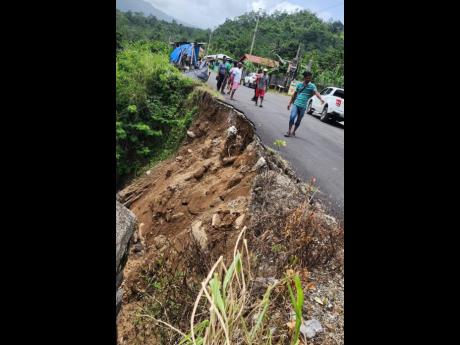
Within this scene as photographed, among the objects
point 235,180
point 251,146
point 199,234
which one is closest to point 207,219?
point 199,234

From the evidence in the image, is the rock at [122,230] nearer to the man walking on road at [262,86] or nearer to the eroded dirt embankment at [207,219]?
the eroded dirt embankment at [207,219]

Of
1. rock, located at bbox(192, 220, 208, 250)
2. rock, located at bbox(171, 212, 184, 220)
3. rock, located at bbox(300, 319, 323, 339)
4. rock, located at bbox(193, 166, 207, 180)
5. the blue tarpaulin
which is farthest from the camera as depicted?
the blue tarpaulin

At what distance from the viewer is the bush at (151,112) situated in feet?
30.4

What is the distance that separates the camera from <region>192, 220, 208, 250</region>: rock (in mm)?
4446

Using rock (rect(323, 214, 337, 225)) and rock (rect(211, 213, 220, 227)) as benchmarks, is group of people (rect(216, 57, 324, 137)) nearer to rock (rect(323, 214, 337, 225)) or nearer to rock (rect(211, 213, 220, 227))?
rock (rect(323, 214, 337, 225))

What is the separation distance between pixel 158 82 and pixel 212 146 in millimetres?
3148

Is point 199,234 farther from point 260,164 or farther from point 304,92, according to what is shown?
point 304,92

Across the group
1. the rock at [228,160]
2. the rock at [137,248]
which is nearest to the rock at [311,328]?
the rock at [137,248]

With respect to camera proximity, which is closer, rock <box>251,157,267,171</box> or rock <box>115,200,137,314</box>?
rock <box>115,200,137,314</box>

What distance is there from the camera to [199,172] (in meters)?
7.47

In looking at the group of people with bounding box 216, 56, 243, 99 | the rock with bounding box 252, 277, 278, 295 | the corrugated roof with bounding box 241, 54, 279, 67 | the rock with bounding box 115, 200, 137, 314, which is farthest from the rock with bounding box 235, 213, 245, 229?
the corrugated roof with bounding box 241, 54, 279, 67

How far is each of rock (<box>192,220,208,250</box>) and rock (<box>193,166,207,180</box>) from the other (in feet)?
7.15
